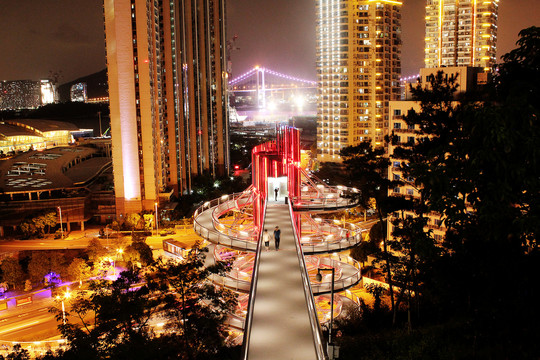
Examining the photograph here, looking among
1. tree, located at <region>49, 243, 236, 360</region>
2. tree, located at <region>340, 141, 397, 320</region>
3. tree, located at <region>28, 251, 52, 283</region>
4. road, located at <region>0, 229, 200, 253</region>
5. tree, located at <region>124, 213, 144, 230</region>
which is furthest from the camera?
tree, located at <region>124, 213, 144, 230</region>

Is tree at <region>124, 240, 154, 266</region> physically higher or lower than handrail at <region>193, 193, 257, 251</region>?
lower

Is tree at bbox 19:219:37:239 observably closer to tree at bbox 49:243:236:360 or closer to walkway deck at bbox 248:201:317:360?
tree at bbox 49:243:236:360

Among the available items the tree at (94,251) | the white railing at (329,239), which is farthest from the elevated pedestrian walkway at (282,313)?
the tree at (94,251)

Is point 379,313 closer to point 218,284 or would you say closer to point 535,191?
point 218,284

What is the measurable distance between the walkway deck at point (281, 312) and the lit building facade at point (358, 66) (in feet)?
169

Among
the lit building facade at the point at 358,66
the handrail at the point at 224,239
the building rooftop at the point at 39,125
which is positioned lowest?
the handrail at the point at 224,239

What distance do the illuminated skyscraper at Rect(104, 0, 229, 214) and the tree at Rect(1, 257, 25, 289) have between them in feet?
44.1

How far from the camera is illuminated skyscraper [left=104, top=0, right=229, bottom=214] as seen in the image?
39781 mm

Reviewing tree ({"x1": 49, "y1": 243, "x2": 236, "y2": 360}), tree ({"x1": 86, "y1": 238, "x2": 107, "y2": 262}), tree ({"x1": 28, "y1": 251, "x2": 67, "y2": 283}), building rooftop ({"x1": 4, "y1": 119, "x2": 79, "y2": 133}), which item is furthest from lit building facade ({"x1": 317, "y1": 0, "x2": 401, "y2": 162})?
building rooftop ({"x1": 4, "y1": 119, "x2": 79, "y2": 133})

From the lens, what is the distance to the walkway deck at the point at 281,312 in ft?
27.5

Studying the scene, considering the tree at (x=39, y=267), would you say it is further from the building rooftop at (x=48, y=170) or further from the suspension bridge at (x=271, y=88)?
the suspension bridge at (x=271, y=88)

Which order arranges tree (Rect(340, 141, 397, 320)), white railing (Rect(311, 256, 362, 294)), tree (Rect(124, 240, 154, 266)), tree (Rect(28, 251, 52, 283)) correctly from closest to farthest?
white railing (Rect(311, 256, 362, 294))
tree (Rect(340, 141, 397, 320))
tree (Rect(28, 251, 52, 283))
tree (Rect(124, 240, 154, 266))

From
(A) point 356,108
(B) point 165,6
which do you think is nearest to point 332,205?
(B) point 165,6

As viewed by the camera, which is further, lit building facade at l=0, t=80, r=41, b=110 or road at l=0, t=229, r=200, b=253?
lit building facade at l=0, t=80, r=41, b=110
